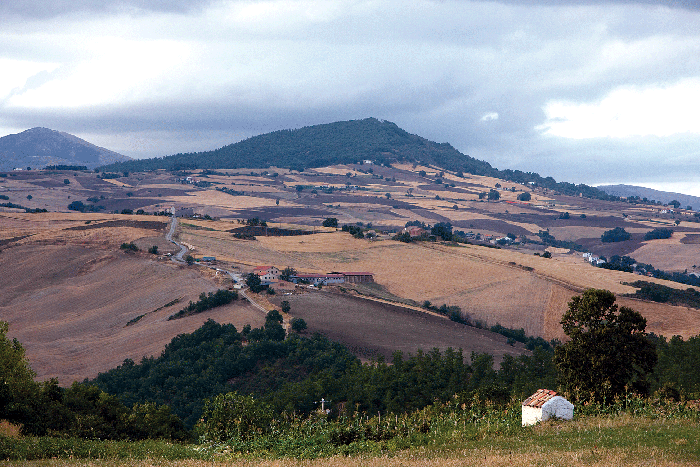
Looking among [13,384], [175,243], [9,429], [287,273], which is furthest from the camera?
[175,243]

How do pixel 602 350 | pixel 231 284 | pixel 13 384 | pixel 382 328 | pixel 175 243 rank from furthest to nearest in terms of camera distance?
pixel 175 243 → pixel 231 284 → pixel 382 328 → pixel 13 384 → pixel 602 350

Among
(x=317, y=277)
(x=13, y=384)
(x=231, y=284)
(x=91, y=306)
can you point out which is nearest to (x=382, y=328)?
(x=231, y=284)

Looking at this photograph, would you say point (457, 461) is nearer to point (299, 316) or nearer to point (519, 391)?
point (519, 391)

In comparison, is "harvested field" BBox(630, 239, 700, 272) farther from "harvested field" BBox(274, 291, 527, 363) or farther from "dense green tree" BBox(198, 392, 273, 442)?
"dense green tree" BBox(198, 392, 273, 442)

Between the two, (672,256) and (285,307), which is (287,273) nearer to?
(285,307)

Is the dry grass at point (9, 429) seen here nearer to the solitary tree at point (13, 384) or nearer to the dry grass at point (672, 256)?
the solitary tree at point (13, 384)

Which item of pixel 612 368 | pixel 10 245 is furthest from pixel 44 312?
pixel 612 368
